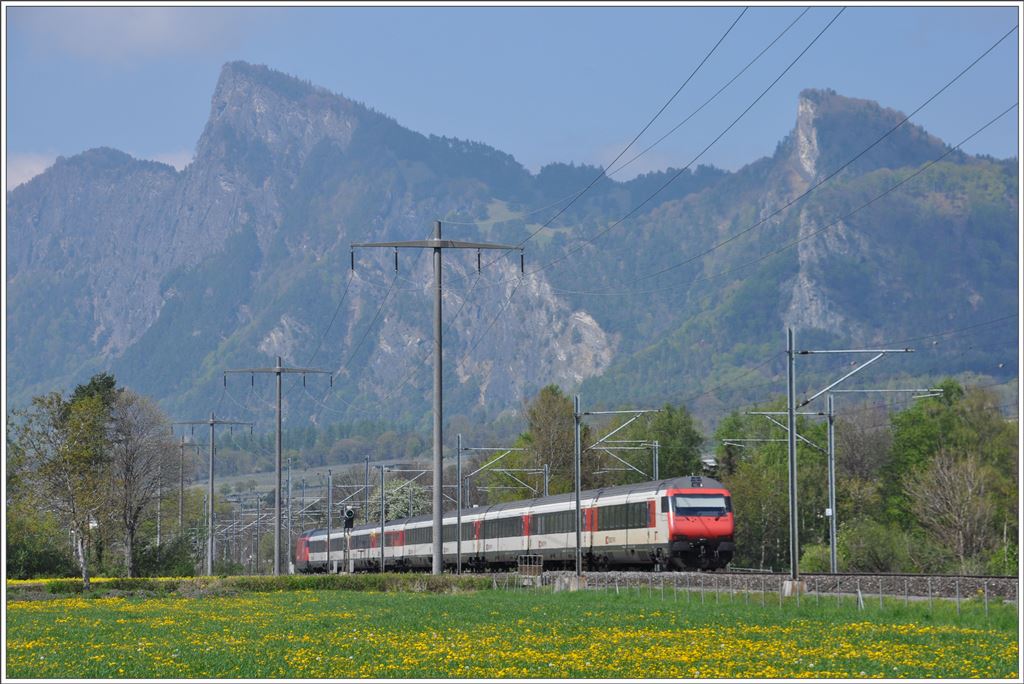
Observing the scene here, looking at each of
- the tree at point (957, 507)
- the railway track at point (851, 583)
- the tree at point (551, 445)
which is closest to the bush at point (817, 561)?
the tree at point (957, 507)

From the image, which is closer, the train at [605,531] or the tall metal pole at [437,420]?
the tall metal pole at [437,420]

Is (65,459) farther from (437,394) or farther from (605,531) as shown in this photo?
(605,531)

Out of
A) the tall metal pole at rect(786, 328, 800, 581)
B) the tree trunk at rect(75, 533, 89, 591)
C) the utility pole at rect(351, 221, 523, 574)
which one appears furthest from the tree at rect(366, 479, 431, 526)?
the tall metal pole at rect(786, 328, 800, 581)

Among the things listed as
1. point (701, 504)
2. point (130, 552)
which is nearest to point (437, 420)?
point (701, 504)

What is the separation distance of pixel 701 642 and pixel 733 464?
12041 cm

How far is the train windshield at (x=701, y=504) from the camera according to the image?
64.6 m

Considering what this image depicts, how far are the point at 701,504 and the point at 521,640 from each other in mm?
37010

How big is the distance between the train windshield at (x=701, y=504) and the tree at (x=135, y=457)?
29.2 metres

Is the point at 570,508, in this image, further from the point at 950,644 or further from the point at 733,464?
the point at 733,464

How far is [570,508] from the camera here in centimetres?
7494

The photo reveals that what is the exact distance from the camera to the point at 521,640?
28828 mm

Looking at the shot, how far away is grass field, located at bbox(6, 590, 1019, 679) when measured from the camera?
2277cm

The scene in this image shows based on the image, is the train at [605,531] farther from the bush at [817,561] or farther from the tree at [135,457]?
the bush at [817,561]

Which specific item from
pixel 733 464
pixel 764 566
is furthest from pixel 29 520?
pixel 733 464
